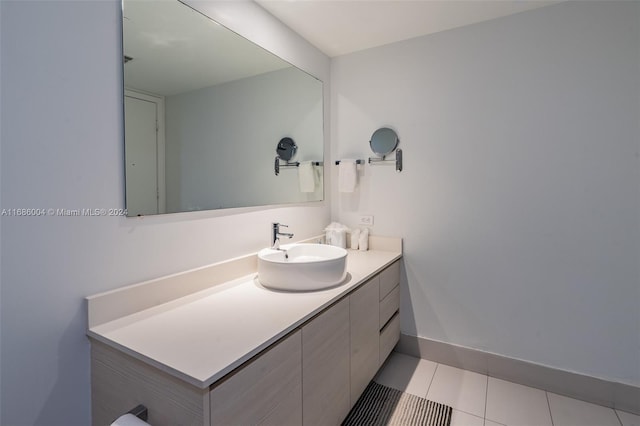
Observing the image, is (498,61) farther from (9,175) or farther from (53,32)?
(9,175)

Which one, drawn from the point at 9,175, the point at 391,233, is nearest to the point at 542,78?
the point at 391,233

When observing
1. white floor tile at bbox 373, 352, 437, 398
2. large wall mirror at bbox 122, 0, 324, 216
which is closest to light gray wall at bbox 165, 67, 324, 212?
large wall mirror at bbox 122, 0, 324, 216

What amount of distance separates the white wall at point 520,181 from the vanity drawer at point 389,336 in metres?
0.12

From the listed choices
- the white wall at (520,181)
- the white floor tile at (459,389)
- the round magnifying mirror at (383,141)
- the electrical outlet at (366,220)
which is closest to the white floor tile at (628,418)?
the white wall at (520,181)

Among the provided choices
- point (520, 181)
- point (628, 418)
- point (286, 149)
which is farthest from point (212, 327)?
point (628, 418)

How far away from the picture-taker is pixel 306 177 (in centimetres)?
226

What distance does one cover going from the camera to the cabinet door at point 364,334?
1.60m

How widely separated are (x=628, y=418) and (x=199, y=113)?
2.73 metres

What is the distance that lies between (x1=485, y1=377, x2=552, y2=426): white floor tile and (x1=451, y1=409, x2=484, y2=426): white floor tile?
0.23 feet

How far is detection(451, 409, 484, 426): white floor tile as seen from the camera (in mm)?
1665

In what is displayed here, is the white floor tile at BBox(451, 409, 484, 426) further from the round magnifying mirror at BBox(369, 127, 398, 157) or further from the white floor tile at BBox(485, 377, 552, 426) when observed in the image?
the round magnifying mirror at BBox(369, 127, 398, 157)

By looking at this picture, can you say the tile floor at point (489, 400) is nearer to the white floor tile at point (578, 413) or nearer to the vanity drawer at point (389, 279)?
the white floor tile at point (578, 413)

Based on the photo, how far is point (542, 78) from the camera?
187 centimetres

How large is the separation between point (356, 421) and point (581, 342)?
4.54 feet
